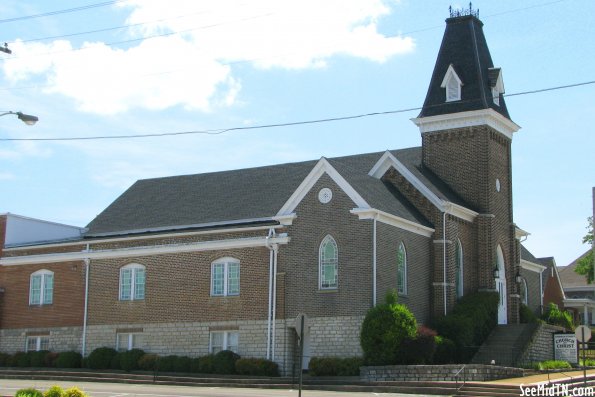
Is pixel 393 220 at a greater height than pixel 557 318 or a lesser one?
greater

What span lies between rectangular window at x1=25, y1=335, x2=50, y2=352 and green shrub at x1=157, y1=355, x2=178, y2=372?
8.05 metres

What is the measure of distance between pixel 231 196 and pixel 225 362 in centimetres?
967

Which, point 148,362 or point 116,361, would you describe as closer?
point 148,362

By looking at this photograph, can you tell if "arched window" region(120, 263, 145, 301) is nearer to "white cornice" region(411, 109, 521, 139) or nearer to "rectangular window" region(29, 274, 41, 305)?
"rectangular window" region(29, 274, 41, 305)

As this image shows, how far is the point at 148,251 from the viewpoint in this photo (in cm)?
4159

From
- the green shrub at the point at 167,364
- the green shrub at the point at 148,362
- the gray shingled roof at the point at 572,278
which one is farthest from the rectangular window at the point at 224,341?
the gray shingled roof at the point at 572,278

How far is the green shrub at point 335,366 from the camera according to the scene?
34.3 metres

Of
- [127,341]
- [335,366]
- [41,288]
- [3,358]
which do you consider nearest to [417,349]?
[335,366]

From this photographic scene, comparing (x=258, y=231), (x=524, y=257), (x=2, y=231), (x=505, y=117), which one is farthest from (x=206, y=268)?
(x=524, y=257)

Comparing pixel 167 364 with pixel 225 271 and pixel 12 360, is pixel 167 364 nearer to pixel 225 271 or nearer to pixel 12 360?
pixel 225 271

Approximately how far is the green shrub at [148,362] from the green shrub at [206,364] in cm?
250

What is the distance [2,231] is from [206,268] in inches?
511

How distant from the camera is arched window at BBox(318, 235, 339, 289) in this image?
36.4m

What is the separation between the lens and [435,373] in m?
31.8
